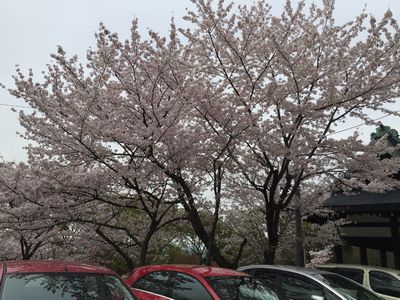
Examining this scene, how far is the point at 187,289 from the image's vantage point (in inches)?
219

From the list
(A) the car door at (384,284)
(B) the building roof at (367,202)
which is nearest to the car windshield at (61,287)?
(A) the car door at (384,284)

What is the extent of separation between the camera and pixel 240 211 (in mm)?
15953

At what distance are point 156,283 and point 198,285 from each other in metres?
0.93

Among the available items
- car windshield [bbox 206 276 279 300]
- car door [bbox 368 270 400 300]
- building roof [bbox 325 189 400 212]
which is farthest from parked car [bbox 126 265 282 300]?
building roof [bbox 325 189 400 212]

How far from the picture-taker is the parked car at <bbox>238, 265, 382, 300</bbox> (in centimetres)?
643

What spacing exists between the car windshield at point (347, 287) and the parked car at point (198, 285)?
1279 millimetres

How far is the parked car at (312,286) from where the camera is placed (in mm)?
6426

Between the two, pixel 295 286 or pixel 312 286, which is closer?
pixel 312 286

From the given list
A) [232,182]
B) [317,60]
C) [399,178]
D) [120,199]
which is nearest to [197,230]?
[120,199]

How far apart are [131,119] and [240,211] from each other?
7.27m

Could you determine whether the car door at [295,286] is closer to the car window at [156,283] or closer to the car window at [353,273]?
the car window at [156,283]

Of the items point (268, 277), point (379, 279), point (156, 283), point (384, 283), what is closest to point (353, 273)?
point (379, 279)

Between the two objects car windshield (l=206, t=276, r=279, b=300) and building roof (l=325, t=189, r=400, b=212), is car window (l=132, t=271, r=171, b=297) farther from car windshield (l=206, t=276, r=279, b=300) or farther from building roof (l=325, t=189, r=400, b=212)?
building roof (l=325, t=189, r=400, b=212)

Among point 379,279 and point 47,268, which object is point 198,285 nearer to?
point 47,268
